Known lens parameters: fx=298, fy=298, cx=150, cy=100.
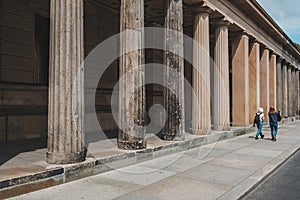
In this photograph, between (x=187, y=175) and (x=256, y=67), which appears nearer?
(x=187, y=175)

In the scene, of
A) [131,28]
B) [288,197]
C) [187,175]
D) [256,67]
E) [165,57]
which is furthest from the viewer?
[256,67]

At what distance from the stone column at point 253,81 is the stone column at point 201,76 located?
7197 millimetres

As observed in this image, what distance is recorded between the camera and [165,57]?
35.7 feet

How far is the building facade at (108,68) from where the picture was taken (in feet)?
22.2

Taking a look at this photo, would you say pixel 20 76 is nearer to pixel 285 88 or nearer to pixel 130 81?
pixel 130 81

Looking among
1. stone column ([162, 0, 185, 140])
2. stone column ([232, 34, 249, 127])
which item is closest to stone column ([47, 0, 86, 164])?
stone column ([162, 0, 185, 140])

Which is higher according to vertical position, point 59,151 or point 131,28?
point 131,28

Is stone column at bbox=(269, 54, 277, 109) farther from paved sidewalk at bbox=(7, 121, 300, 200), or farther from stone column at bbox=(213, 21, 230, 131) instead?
paved sidewalk at bbox=(7, 121, 300, 200)

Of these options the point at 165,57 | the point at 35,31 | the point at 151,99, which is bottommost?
the point at 151,99

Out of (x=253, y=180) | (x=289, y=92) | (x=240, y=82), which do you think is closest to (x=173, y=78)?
(x=253, y=180)

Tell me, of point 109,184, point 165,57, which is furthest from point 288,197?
point 165,57

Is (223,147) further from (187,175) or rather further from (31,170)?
(31,170)

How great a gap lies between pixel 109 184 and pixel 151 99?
38.3 ft

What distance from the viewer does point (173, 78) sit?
1081cm
